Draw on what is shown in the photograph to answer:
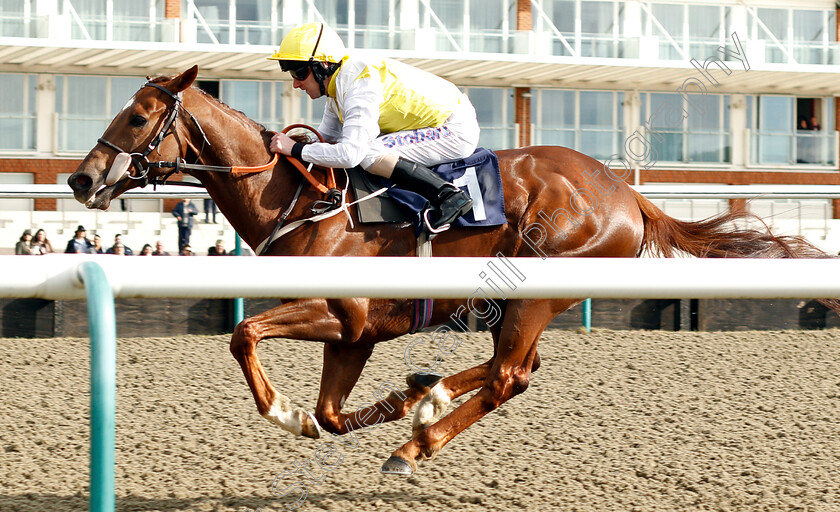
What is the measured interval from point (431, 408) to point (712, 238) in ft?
4.65

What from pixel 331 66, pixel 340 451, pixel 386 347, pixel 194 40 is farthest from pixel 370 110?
pixel 194 40

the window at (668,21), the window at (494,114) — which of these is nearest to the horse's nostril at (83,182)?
the window at (494,114)

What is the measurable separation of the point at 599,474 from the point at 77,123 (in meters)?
17.2

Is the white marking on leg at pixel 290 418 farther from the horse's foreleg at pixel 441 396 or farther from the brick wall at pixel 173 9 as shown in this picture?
the brick wall at pixel 173 9

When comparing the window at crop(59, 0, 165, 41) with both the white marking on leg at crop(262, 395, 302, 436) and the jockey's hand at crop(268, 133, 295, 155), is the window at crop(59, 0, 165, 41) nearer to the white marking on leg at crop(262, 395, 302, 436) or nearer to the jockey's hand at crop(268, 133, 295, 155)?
the jockey's hand at crop(268, 133, 295, 155)

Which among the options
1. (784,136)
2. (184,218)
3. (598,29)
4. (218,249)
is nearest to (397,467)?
(218,249)

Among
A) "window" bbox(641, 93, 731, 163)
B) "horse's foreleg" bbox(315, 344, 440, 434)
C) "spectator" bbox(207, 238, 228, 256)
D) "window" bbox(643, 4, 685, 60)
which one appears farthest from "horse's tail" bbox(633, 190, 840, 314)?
"window" bbox(643, 4, 685, 60)

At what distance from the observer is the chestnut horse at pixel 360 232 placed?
125 inches

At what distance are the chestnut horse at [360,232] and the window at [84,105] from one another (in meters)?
16.2

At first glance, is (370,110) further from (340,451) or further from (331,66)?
(340,451)

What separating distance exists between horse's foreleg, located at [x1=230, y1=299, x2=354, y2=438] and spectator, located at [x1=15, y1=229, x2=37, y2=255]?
12.9 ft

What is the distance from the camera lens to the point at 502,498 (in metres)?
3.19

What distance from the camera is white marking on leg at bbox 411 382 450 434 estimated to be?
3248 millimetres

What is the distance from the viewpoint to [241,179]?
10.9 feet
